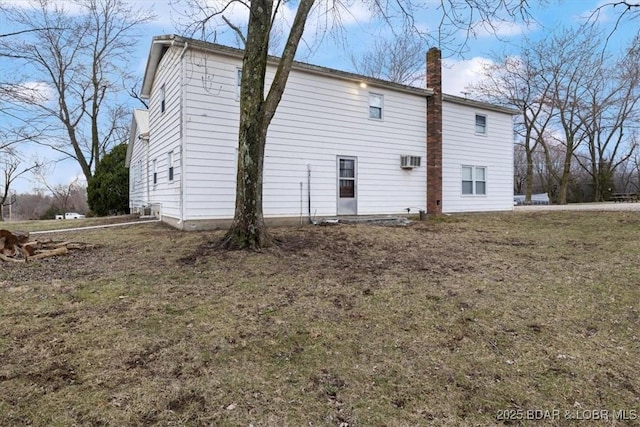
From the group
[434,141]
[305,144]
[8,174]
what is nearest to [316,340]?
[305,144]

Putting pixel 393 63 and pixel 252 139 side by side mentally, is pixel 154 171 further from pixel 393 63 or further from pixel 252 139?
pixel 393 63

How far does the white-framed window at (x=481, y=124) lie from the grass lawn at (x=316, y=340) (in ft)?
30.9

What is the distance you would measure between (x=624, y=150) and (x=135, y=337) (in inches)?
1551

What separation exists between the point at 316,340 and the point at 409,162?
9.97 m

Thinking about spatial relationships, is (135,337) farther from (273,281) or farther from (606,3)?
(606,3)

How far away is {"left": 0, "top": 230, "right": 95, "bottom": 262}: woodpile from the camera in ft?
19.5

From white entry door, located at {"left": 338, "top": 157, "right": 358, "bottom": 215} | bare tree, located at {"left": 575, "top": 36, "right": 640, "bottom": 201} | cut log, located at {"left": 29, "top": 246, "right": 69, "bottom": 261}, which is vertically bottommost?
cut log, located at {"left": 29, "top": 246, "right": 69, "bottom": 261}

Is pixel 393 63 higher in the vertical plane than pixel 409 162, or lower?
higher

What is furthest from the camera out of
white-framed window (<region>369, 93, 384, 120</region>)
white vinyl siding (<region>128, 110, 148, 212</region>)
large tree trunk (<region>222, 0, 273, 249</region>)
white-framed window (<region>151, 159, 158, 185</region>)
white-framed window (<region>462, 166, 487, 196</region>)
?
white vinyl siding (<region>128, 110, 148, 212</region>)

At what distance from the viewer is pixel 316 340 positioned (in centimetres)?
342

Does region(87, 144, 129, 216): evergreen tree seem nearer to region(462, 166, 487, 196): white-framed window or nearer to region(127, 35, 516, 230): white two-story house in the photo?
region(127, 35, 516, 230): white two-story house

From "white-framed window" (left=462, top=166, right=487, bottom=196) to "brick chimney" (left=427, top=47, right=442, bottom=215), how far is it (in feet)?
6.23

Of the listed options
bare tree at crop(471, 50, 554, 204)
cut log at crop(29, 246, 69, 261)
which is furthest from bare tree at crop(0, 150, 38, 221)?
bare tree at crop(471, 50, 554, 204)

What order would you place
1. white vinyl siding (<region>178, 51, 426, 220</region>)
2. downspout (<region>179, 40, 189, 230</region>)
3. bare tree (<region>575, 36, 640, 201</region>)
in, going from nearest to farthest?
downspout (<region>179, 40, 189, 230</region>), white vinyl siding (<region>178, 51, 426, 220</region>), bare tree (<region>575, 36, 640, 201</region>)
